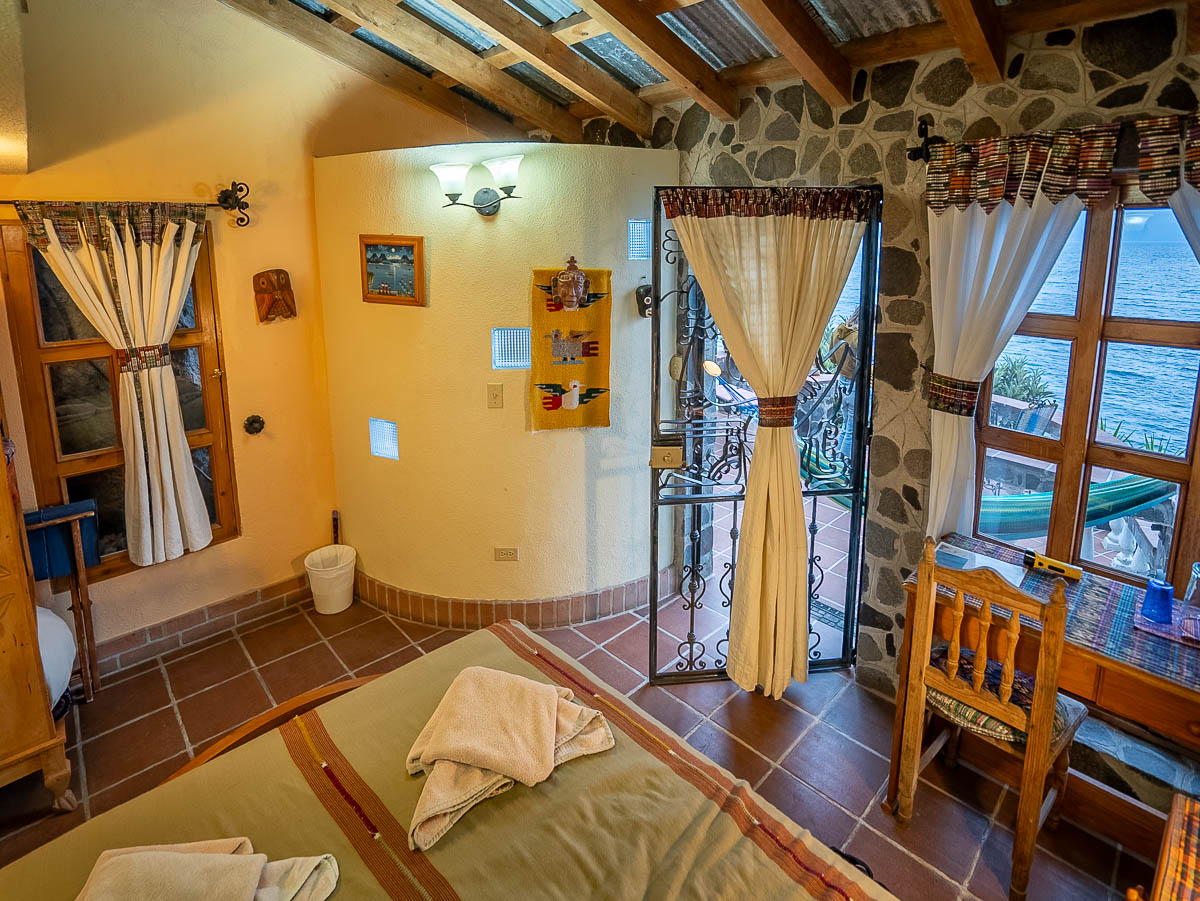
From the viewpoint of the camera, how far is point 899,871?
238cm

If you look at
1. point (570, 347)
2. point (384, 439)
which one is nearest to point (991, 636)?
point (570, 347)

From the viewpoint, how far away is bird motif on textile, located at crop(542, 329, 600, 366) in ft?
11.6

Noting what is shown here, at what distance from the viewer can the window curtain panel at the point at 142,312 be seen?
120 inches

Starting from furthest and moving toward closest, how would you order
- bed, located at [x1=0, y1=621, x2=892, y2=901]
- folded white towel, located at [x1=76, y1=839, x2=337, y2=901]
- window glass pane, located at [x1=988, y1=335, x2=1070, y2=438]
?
1. window glass pane, located at [x1=988, y1=335, x2=1070, y2=438]
2. bed, located at [x1=0, y1=621, x2=892, y2=901]
3. folded white towel, located at [x1=76, y1=839, x2=337, y2=901]

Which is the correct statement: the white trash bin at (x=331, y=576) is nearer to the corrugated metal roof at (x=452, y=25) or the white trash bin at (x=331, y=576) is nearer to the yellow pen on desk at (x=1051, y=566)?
the corrugated metal roof at (x=452, y=25)

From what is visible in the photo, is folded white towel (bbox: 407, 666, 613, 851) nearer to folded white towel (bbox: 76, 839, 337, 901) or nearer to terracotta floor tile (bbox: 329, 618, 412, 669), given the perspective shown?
folded white towel (bbox: 76, 839, 337, 901)

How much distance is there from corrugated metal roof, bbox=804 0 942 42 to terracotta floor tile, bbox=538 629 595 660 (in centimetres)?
287

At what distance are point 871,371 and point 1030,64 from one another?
1.19 meters

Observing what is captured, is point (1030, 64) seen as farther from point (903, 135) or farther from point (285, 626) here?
point (285, 626)

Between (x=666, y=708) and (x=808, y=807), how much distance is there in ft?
2.43

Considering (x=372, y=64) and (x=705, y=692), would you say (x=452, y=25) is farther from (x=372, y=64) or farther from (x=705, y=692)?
(x=705, y=692)

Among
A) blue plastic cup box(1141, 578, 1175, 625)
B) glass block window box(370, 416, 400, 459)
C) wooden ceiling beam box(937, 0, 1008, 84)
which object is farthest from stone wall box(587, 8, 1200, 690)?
glass block window box(370, 416, 400, 459)

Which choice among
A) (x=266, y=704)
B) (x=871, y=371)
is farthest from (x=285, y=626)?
(x=871, y=371)

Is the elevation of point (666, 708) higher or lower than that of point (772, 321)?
lower
